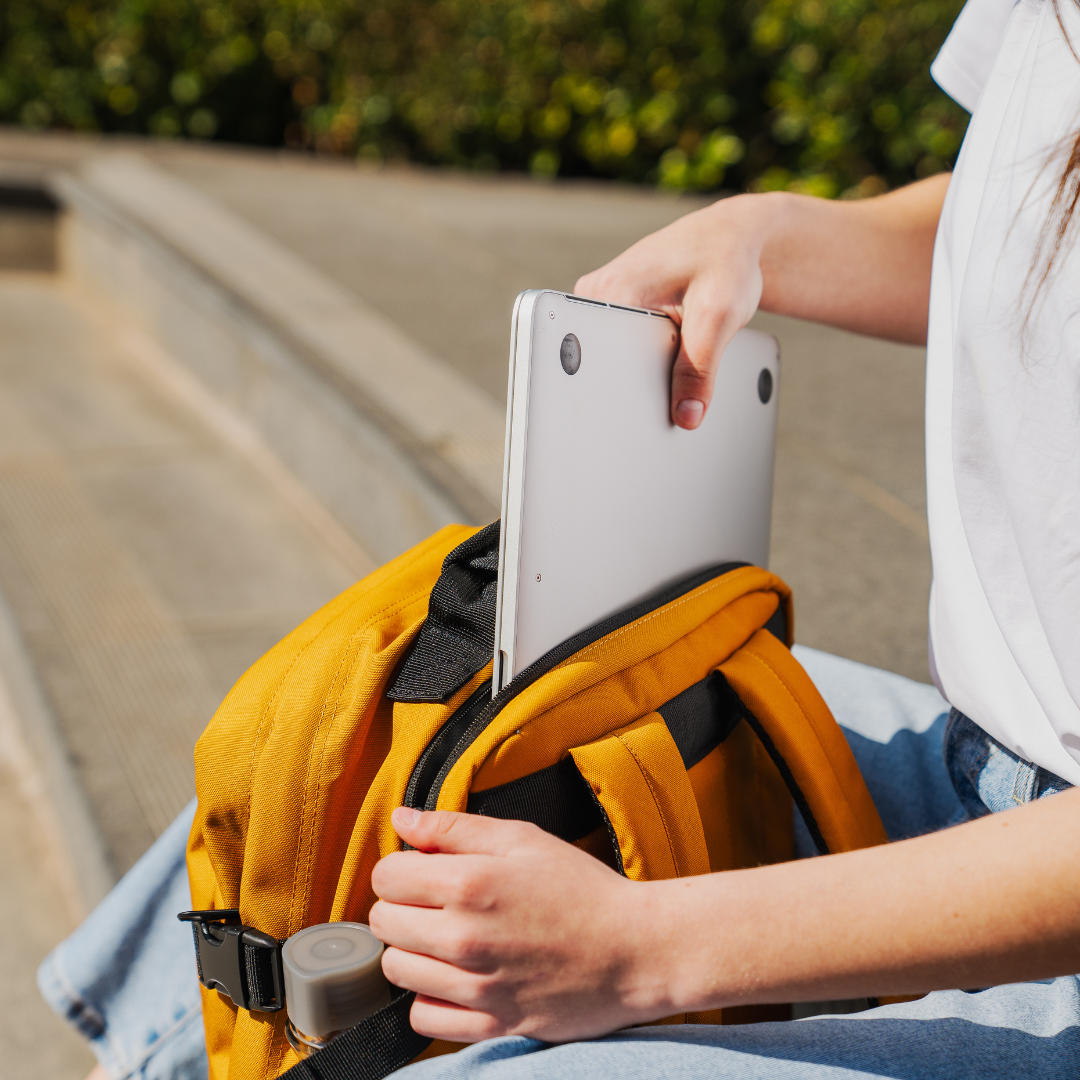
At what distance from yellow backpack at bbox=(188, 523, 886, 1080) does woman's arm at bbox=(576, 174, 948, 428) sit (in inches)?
10.3

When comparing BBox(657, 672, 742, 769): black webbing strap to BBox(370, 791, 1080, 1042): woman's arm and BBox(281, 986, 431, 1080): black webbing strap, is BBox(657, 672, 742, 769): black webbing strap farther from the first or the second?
BBox(281, 986, 431, 1080): black webbing strap

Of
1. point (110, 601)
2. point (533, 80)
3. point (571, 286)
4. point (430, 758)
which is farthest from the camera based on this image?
point (533, 80)

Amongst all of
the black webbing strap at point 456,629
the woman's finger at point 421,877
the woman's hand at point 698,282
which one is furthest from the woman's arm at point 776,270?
the woman's finger at point 421,877

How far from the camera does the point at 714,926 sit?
0.68 m

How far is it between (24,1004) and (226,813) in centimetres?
103

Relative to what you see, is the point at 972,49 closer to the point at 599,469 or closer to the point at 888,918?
the point at 599,469

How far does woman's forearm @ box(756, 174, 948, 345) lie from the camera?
109cm

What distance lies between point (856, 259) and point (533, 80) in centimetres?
504

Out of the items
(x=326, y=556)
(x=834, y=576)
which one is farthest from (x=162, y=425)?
(x=834, y=576)

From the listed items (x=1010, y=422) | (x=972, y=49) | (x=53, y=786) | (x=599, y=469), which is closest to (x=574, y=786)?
(x=599, y=469)

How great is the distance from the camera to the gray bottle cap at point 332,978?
→ 0.74 m

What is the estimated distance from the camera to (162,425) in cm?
344

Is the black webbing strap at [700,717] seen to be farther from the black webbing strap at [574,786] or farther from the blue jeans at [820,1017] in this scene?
the blue jeans at [820,1017]

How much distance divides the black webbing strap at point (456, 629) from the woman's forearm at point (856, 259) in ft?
1.51
